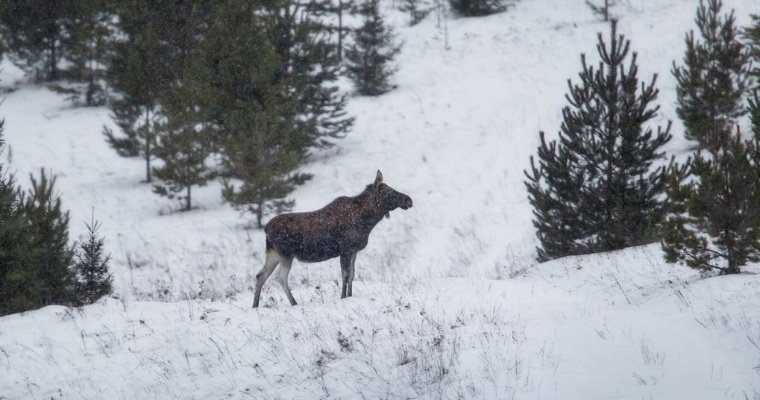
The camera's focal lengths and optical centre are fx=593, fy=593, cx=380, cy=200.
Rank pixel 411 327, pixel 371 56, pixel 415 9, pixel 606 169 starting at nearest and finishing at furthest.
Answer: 1. pixel 411 327
2. pixel 606 169
3. pixel 371 56
4. pixel 415 9

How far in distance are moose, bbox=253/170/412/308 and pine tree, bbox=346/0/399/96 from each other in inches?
782

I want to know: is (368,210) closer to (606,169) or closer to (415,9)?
(606,169)

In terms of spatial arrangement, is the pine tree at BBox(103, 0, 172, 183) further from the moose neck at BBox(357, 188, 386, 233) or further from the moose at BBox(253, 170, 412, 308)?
the moose neck at BBox(357, 188, 386, 233)

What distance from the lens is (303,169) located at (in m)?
24.1

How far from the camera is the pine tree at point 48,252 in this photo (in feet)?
34.3

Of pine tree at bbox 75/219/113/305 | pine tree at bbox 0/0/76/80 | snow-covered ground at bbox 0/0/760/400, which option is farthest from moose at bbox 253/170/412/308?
pine tree at bbox 0/0/76/80

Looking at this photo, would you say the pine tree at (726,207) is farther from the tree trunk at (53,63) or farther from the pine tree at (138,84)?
the tree trunk at (53,63)

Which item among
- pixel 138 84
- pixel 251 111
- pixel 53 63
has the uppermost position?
pixel 53 63

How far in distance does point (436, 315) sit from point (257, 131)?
12808 millimetres

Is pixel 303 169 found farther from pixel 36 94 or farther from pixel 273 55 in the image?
pixel 36 94

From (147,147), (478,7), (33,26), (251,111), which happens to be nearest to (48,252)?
(251,111)

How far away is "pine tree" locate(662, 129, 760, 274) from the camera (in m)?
7.15

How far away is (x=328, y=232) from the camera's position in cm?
820

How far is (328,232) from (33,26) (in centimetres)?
3130
